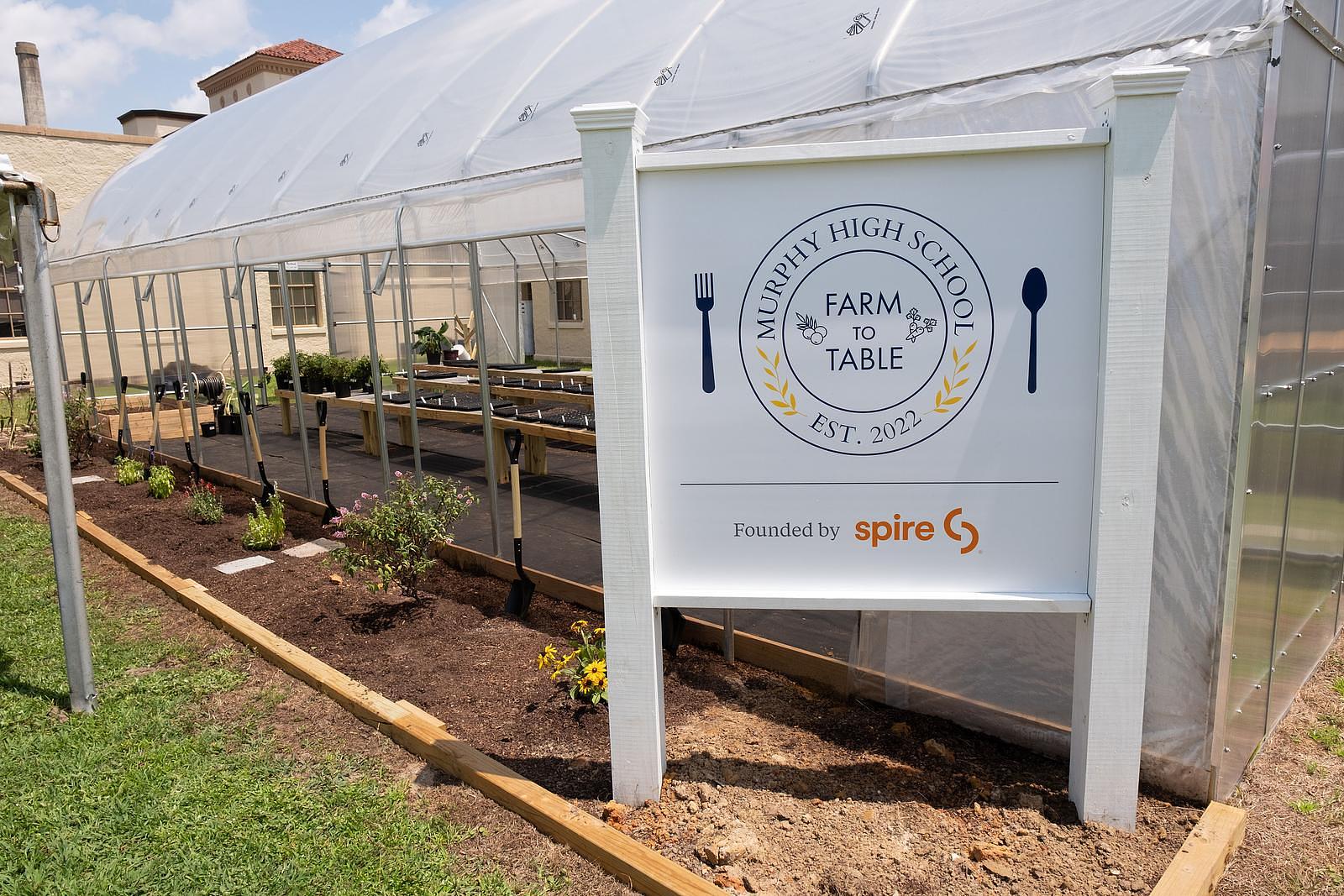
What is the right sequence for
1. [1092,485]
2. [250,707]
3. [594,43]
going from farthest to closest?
1. [594,43]
2. [250,707]
3. [1092,485]

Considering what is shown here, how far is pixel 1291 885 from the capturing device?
3.00 metres

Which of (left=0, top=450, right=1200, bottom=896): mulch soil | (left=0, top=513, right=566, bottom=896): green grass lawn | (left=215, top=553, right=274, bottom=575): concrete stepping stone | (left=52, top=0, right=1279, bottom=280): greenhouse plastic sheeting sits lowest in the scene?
(left=0, top=513, right=566, bottom=896): green grass lawn

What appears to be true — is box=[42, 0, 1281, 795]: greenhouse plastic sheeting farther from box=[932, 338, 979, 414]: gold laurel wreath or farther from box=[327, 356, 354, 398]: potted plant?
box=[327, 356, 354, 398]: potted plant

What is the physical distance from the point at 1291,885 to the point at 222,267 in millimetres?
9483

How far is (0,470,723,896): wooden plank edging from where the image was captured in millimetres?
2889

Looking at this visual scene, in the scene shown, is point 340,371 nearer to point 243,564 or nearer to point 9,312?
point 243,564

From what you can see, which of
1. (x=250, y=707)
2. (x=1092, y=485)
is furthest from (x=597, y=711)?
(x=1092, y=485)

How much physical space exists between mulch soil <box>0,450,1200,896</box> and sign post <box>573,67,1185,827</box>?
282mm

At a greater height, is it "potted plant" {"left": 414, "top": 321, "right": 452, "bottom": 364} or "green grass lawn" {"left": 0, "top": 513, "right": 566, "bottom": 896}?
"potted plant" {"left": 414, "top": 321, "right": 452, "bottom": 364}

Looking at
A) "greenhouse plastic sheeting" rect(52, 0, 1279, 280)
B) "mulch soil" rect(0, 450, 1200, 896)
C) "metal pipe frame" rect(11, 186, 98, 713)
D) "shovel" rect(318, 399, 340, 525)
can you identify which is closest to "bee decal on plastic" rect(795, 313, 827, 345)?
"greenhouse plastic sheeting" rect(52, 0, 1279, 280)

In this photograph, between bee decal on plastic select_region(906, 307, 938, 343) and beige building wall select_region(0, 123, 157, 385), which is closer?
bee decal on plastic select_region(906, 307, 938, 343)

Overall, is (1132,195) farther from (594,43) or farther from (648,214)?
(594,43)

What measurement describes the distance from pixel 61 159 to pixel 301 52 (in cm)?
1922

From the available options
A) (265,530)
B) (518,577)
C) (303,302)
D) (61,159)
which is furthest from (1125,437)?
(61,159)
